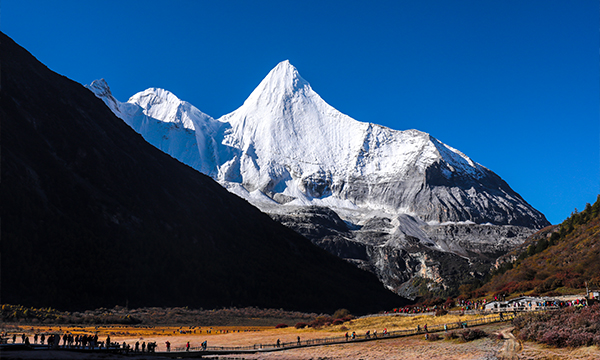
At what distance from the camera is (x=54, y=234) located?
90.4 meters

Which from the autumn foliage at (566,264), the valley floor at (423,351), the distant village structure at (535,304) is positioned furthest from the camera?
the autumn foliage at (566,264)

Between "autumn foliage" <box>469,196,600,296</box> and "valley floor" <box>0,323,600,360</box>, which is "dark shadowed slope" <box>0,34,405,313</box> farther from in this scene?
"valley floor" <box>0,323,600,360</box>

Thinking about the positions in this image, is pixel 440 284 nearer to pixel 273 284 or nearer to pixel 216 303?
pixel 273 284

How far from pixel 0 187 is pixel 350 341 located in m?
79.9

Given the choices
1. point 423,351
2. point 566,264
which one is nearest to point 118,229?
point 423,351

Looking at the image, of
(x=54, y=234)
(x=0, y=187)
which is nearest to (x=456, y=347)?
(x=54, y=234)

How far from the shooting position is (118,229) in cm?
10425

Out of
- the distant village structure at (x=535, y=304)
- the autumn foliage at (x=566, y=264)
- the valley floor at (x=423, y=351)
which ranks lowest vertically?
the valley floor at (x=423, y=351)

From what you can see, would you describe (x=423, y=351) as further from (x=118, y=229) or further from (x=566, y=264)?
(x=118, y=229)

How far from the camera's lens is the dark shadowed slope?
86.4m

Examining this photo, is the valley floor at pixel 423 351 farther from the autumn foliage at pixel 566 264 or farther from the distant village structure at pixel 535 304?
the autumn foliage at pixel 566 264

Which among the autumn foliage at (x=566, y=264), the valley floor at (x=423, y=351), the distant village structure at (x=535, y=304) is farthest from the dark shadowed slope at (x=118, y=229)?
the distant village structure at (x=535, y=304)

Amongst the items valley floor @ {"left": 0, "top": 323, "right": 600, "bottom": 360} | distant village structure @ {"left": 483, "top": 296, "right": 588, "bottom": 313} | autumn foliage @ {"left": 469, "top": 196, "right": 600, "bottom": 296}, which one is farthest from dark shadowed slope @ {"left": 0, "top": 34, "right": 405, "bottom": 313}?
distant village structure @ {"left": 483, "top": 296, "right": 588, "bottom": 313}

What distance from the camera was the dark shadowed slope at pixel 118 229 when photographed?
86.4 meters
